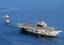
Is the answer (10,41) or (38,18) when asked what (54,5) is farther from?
(10,41)

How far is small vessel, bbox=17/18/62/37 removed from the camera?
→ 179 ft

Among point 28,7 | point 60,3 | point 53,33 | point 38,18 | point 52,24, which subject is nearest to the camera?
point 53,33

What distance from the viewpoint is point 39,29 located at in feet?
184

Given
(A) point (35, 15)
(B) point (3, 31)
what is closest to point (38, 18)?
(A) point (35, 15)

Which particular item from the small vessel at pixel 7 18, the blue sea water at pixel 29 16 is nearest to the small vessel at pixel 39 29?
the blue sea water at pixel 29 16

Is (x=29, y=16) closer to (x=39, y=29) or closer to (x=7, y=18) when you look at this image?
(x=7, y=18)

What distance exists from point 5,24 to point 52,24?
7.91 m

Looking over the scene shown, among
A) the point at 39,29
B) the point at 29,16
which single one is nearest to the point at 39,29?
the point at 39,29

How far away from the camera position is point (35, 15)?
6788cm

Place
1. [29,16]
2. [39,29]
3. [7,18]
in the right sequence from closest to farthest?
[39,29]
[7,18]
[29,16]

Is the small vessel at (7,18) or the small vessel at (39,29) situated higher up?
the small vessel at (7,18)

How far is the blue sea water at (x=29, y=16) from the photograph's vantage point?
171ft

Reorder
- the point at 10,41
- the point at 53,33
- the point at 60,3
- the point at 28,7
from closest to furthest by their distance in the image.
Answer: the point at 10,41
the point at 53,33
the point at 28,7
the point at 60,3

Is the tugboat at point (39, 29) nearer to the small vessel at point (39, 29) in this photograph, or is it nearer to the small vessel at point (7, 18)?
the small vessel at point (39, 29)
